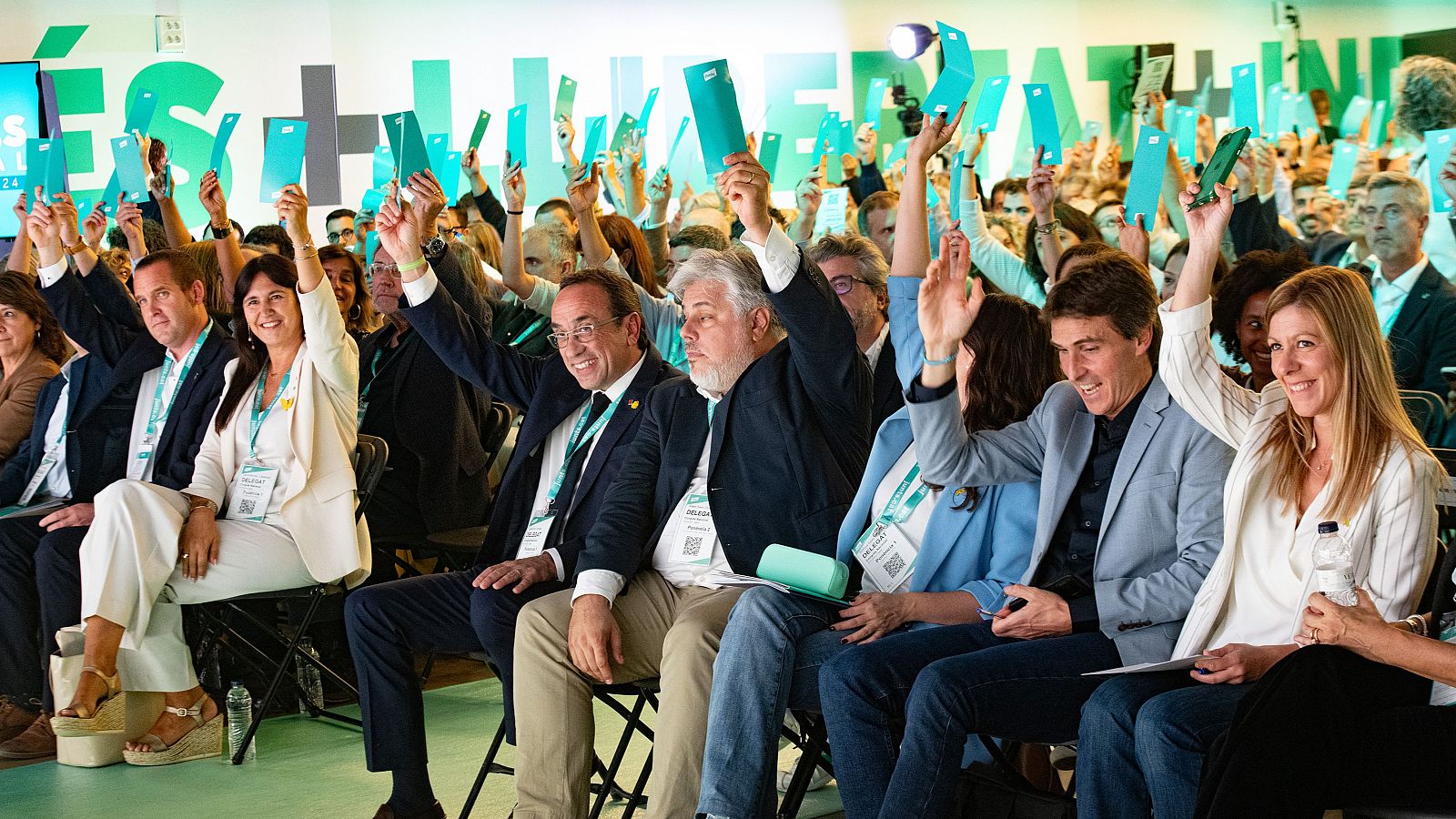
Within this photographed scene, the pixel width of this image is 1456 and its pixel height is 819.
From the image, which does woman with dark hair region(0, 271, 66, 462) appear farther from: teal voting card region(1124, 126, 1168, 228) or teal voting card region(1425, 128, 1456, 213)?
teal voting card region(1425, 128, 1456, 213)

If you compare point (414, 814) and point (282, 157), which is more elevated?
point (282, 157)

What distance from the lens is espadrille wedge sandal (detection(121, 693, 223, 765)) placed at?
14.3 feet

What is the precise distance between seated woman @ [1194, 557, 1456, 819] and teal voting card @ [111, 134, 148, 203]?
461 cm

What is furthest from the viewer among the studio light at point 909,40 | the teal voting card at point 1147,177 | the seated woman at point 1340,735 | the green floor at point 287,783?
the studio light at point 909,40

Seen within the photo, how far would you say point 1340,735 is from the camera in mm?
2168

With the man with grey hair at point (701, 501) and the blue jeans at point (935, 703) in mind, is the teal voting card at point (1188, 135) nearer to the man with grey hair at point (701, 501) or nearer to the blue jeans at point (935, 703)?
the man with grey hair at point (701, 501)

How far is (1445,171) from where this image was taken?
15.3ft

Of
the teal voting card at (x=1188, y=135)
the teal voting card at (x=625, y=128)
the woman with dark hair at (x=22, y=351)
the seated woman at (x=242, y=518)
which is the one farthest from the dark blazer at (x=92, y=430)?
the teal voting card at (x=1188, y=135)

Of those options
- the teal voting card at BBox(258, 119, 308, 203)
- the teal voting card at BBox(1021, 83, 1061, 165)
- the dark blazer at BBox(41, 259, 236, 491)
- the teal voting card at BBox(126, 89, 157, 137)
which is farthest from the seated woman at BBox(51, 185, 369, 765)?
the teal voting card at BBox(1021, 83, 1061, 165)

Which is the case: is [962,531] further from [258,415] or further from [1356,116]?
[1356,116]

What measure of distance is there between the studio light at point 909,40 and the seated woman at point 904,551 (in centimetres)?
675

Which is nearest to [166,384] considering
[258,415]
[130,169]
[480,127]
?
[258,415]

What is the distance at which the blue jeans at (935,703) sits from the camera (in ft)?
8.43

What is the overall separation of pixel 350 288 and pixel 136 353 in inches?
33.7
